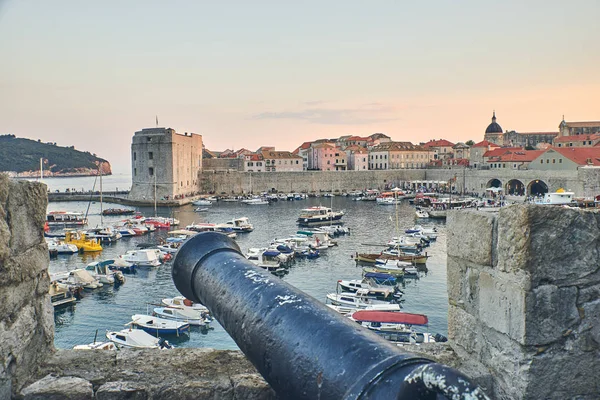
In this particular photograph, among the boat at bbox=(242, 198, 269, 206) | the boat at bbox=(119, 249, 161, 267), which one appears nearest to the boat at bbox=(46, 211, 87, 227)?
the boat at bbox=(119, 249, 161, 267)

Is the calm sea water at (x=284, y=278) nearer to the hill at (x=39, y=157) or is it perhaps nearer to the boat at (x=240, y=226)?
the boat at (x=240, y=226)

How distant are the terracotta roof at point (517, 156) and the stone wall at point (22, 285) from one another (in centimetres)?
6031

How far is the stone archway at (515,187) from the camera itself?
179ft

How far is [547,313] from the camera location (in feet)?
6.27

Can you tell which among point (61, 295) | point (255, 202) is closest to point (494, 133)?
point (255, 202)

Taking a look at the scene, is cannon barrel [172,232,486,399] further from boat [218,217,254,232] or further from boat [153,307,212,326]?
boat [218,217,254,232]

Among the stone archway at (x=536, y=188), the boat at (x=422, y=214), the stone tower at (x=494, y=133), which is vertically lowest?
the boat at (x=422, y=214)

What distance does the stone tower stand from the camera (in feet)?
278

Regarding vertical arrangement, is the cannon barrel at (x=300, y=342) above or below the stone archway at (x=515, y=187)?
above

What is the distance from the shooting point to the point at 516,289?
6.38ft

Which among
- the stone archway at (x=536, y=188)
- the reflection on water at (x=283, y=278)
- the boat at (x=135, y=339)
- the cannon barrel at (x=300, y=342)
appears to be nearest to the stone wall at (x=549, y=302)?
the cannon barrel at (x=300, y=342)

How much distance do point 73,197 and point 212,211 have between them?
71.7 ft

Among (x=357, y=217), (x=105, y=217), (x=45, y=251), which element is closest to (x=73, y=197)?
(x=105, y=217)

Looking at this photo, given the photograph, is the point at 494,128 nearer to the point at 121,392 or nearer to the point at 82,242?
the point at 82,242
